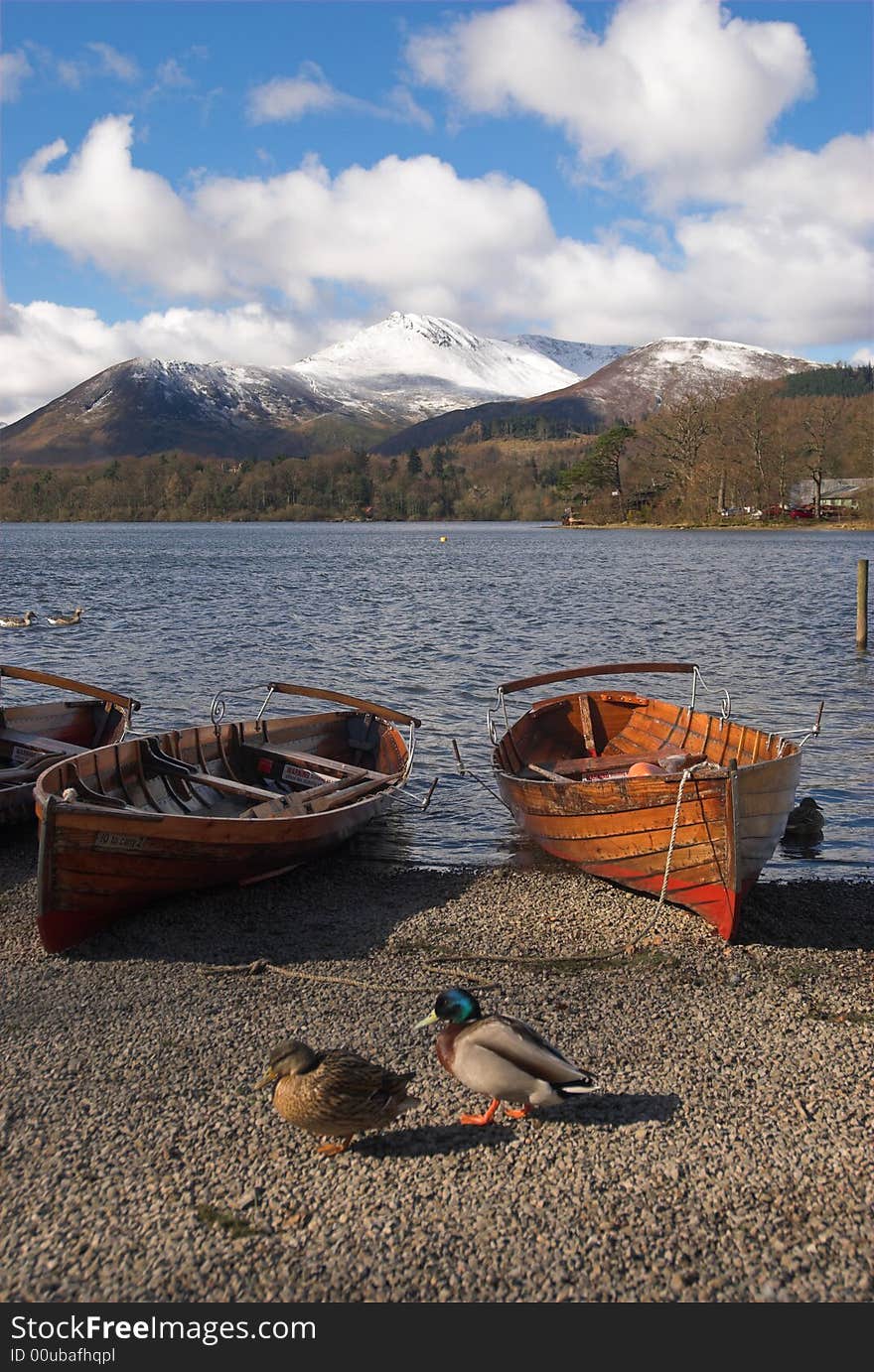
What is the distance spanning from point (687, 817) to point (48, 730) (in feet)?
32.4

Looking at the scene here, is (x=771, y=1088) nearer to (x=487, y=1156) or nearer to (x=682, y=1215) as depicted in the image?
(x=682, y=1215)

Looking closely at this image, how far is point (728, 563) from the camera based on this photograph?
2793 inches

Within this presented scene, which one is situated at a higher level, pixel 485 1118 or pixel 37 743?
pixel 37 743

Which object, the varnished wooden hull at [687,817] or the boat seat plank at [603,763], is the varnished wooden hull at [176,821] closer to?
the boat seat plank at [603,763]

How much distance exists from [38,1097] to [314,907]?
4.34 m

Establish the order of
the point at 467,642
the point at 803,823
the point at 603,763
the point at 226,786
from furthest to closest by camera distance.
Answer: the point at 467,642
the point at 803,823
the point at 603,763
the point at 226,786

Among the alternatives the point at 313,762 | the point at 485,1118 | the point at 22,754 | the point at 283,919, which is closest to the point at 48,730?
the point at 22,754

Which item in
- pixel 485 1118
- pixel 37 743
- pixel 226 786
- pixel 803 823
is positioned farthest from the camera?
pixel 37 743

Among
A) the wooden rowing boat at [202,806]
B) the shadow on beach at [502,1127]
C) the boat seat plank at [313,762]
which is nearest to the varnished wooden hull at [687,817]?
the boat seat plank at [313,762]

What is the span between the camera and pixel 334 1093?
5.77 meters

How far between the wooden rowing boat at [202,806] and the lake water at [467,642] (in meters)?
1.28

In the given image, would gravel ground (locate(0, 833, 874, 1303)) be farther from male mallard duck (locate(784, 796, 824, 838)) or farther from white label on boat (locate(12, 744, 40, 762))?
white label on boat (locate(12, 744, 40, 762))

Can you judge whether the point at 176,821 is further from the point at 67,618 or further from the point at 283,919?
the point at 67,618

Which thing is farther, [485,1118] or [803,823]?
[803,823]
